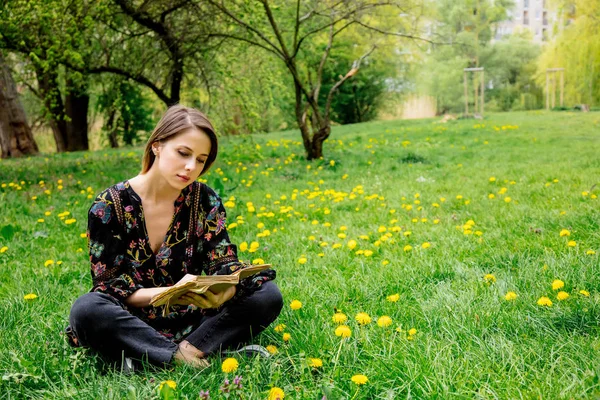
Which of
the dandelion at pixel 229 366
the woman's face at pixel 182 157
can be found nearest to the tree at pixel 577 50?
the woman's face at pixel 182 157

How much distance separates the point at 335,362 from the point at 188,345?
0.57 metres

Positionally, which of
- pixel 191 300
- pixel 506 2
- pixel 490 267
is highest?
pixel 506 2

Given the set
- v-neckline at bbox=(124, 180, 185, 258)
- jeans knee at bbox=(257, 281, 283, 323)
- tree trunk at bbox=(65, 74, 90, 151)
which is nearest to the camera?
jeans knee at bbox=(257, 281, 283, 323)

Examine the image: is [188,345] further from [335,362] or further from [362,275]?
[362,275]

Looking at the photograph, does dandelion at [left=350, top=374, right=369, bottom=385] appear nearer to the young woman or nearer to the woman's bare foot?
the young woman

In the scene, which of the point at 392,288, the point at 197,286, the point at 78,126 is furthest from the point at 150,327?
the point at 78,126

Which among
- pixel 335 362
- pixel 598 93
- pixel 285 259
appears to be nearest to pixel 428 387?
pixel 335 362

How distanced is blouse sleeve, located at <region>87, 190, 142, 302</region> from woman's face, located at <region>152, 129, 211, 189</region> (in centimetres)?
28

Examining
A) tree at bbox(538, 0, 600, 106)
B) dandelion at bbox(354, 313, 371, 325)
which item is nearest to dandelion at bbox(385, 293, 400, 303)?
dandelion at bbox(354, 313, 371, 325)

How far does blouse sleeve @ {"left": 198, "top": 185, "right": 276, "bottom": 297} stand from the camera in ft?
6.73

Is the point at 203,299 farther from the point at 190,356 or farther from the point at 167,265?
the point at 167,265

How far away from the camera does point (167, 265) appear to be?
6.74 ft

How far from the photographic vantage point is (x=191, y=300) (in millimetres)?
1737

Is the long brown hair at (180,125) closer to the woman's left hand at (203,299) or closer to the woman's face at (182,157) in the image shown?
the woman's face at (182,157)
